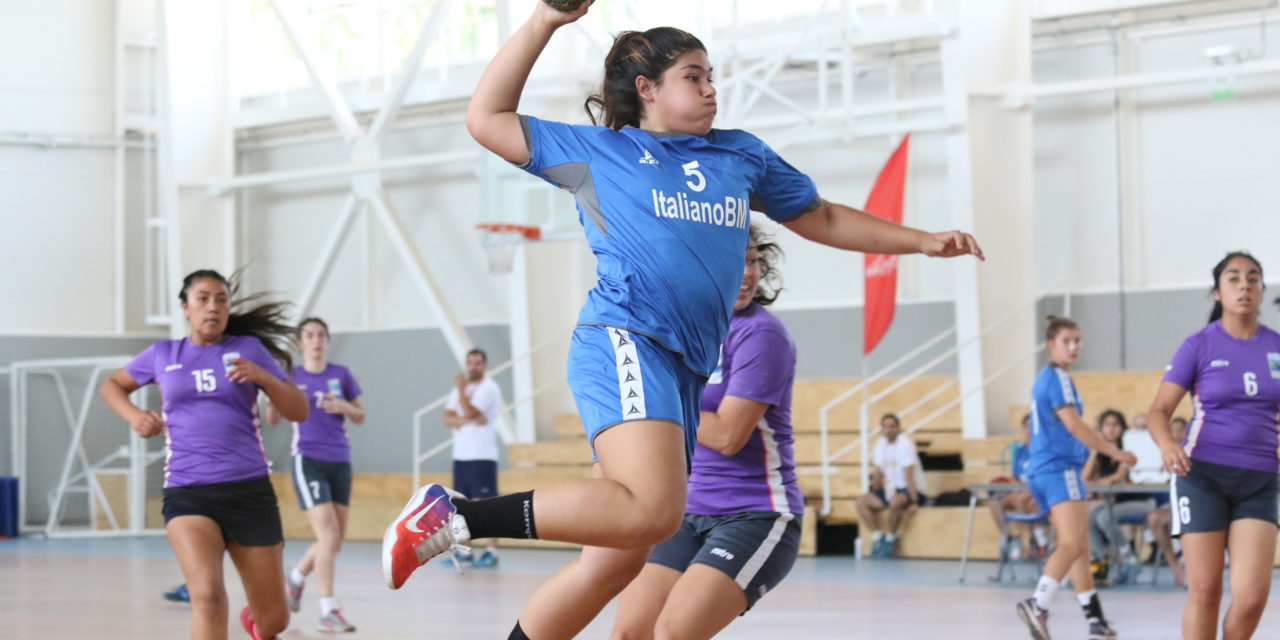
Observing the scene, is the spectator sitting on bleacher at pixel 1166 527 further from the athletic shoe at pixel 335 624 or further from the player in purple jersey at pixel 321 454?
the athletic shoe at pixel 335 624

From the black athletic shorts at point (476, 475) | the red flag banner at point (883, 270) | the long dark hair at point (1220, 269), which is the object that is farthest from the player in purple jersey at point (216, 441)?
the red flag banner at point (883, 270)

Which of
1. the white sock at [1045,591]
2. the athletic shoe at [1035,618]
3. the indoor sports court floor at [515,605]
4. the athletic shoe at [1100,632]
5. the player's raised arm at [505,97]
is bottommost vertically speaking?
the indoor sports court floor at [515,605]

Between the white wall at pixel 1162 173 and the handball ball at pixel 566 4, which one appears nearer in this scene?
the handball ball at pixel 566 4

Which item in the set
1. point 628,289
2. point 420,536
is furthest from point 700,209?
point 420,536

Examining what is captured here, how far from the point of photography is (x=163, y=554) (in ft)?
53.6

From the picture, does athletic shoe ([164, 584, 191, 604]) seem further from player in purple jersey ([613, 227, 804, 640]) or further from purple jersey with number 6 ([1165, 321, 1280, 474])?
purple jersey with number 6 ([1165, 321, 1280, 474])

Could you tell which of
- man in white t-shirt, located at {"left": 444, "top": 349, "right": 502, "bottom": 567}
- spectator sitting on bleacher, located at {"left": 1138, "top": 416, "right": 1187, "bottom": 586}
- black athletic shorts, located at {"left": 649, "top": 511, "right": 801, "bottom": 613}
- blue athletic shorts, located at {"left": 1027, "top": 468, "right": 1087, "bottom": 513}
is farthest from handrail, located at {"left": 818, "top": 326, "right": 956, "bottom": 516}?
black athletic shorts, located at {"left": 649, "top": 511, "right": 801, "bottom": 613}

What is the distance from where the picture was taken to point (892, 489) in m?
14.0

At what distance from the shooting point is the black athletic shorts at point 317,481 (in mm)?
9883

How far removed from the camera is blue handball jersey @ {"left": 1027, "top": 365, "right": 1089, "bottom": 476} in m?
9.13

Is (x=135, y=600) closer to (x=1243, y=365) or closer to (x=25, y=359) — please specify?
(x=1243, y=365)

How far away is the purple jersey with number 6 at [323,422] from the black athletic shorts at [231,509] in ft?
11.4

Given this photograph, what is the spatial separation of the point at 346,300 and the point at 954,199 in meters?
9.16

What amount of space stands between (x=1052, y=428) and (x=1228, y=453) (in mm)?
3321
